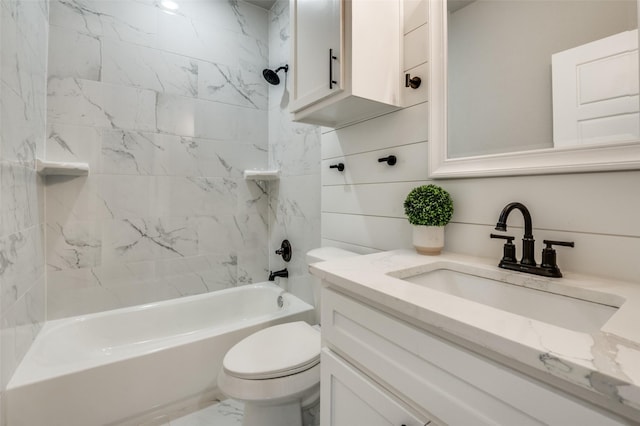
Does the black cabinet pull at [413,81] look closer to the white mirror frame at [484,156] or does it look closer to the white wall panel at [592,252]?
the white mirror frame at [484,156]

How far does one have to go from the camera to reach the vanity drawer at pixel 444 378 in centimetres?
41

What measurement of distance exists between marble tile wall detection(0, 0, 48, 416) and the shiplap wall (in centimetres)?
134

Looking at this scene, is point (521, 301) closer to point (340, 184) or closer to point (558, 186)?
point (558, 186)

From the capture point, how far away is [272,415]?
4.10 feet

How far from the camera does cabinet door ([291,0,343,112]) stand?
3.62 feet

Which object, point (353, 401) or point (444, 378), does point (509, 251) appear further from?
point (353, 401)

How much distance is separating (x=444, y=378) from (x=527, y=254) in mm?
462

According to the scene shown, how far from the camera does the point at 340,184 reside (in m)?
1.54

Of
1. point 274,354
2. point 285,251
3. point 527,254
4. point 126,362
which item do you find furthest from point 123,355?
point 527,254

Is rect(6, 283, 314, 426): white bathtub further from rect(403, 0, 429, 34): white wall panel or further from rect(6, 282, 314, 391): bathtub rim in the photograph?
rect(403, 0, 429, 34): white wall panel

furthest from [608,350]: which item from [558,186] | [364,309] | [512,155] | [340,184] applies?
[340,184]

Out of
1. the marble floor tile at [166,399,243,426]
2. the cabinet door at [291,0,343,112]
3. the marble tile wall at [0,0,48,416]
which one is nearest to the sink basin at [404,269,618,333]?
the cabinet door at [291,0,343,112]

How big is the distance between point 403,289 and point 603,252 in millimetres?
543

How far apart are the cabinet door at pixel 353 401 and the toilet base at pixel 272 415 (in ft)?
1.57
